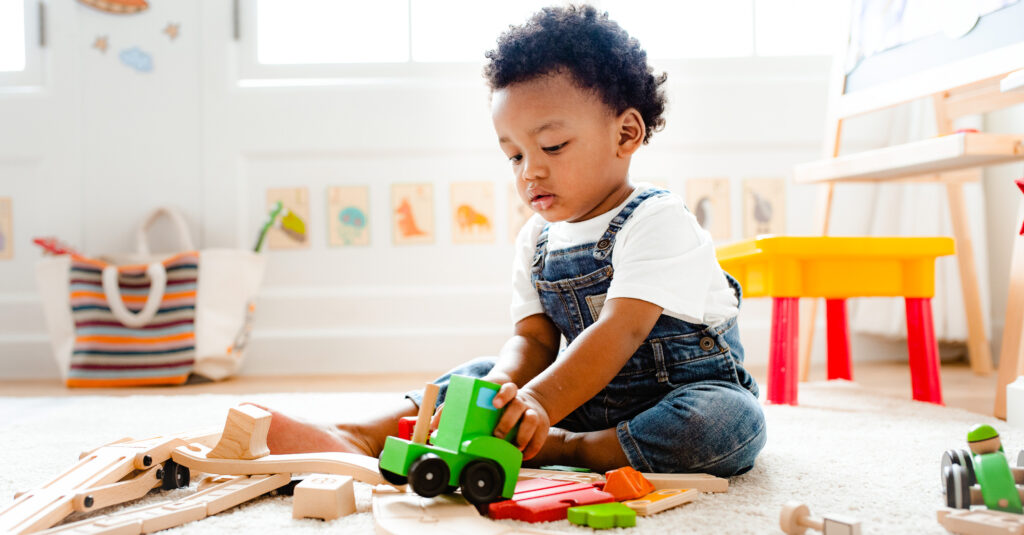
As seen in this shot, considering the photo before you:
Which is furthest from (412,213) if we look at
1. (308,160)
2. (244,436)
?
(244,436)

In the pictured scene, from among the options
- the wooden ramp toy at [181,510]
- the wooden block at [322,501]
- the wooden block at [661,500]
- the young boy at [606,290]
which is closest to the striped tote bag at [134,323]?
the young boy at [606,290]

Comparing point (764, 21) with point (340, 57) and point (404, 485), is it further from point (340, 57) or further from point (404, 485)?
point (404, 485)

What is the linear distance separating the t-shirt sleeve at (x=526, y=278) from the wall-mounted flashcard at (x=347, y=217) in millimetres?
1094

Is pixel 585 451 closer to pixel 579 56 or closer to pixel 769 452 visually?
pixel 769 452

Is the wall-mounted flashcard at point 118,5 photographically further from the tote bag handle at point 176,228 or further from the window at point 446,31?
the tote bag handle at point 176,228

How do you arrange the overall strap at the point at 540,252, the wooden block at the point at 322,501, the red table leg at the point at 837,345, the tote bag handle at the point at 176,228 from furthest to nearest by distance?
the tote bag handle at the point at 176,228 → the red table leg at the point at 837,345 → the overall strap at the point at 540,252 → the wooden block at the point at 322,501

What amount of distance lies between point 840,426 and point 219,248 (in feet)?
4.92

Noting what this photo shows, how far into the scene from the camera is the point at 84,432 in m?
1.09

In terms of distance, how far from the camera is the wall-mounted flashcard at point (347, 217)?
2012 millimetres

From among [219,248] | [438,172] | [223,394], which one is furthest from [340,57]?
[223,394]

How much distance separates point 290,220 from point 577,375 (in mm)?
1450

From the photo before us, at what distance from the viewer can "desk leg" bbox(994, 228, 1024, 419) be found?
1133 millimetres

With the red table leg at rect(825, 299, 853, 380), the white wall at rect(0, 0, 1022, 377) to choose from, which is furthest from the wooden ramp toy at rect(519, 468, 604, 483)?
the white wall at rect(0, 0, 1022, 377)

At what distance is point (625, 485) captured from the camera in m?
0.66
